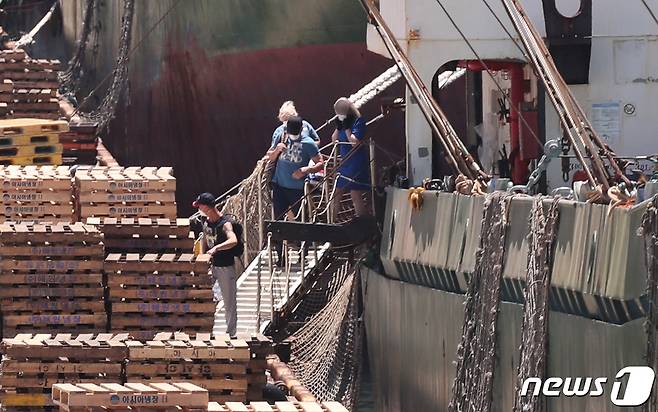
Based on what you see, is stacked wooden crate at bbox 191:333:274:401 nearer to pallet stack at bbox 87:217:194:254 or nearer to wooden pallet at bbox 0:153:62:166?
pallet stack at bbox 87:217:194:254

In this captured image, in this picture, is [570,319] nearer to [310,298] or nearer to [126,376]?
[126,376]

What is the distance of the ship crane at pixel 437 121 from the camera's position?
19719mm

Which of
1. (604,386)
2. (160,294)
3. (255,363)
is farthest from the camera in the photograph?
(160,294)

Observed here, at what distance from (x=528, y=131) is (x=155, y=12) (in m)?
15.9

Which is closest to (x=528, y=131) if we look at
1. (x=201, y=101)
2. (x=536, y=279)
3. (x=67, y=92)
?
(x=536, y=279)

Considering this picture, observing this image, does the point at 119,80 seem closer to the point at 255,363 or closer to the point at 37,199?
the point at 37,199

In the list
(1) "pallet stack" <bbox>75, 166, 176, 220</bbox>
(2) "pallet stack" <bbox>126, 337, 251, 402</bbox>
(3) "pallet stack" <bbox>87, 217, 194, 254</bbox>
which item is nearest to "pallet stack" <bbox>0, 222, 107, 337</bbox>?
(3) "pallet stack" <bbox>87, 217, 194, 254</bbox>

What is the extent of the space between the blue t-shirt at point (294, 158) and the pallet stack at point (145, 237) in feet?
10.6

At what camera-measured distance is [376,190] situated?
73.0ft

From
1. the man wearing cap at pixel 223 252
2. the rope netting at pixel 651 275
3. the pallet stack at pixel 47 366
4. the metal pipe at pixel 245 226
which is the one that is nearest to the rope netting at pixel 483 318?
the rope netting at pixel 651 275

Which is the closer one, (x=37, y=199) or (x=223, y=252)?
(x=223, y=252)

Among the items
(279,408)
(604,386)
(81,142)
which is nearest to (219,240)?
(279,408)

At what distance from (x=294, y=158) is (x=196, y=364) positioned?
6429 mm

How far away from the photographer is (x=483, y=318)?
1806 centimetres
